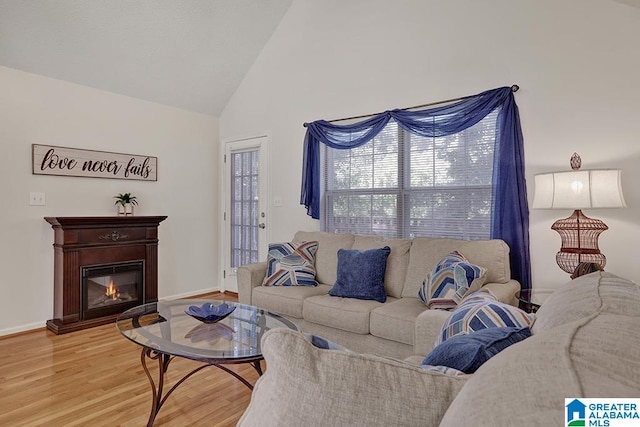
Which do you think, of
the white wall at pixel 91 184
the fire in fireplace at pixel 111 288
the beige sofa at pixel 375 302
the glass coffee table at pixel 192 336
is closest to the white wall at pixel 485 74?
the beige sofa at pixel 375 302

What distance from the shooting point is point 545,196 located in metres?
2.53

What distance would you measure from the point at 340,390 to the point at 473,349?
0.48m

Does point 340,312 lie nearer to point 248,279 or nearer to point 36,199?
point 248,279

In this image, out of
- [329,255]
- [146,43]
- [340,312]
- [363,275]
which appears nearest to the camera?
[340,312]

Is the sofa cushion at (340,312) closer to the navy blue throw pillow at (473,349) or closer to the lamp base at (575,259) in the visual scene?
the lamp base at (575,259)

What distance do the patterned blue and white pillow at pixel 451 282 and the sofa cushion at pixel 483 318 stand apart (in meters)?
1.02

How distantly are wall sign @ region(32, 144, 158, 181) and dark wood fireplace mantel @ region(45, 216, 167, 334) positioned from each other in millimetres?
539

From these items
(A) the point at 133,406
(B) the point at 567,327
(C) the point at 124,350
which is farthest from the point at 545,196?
(C) the point at 124,350

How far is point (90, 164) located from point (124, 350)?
2067 millimetres

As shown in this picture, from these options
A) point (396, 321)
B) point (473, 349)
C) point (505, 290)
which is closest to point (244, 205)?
point (396, 321)

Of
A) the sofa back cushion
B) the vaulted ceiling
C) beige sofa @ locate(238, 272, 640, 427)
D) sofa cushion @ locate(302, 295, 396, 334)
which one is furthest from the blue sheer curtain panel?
beige sofa @ locate(238, 272, 640, 427)

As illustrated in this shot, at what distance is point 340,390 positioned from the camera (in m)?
0.59

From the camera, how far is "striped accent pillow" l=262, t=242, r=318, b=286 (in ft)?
11.2

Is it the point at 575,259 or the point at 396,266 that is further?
the point at 396,266
